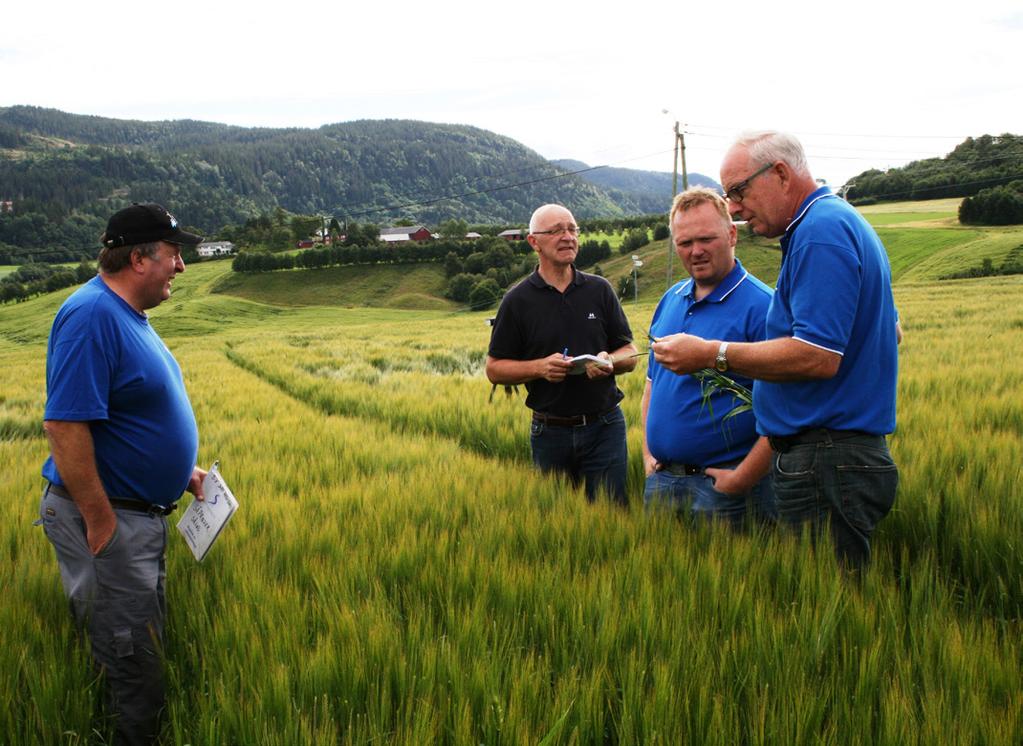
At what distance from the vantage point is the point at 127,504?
2748 millimetres

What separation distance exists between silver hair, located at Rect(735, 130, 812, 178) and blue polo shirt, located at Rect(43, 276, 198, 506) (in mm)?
2552

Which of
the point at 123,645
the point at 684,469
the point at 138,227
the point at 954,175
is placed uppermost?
the point at 954,175

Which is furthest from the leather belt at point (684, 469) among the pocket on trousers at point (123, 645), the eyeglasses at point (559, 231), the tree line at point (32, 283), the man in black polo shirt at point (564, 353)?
the tree line at point (32, 283)

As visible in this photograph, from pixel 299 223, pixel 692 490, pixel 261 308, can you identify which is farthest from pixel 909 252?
pixel 299 223

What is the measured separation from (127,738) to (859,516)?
2720 millimetres

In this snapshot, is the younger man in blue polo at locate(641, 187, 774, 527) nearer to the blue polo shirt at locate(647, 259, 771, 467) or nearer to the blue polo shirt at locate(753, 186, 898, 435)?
the blue polo shirt at locate(647, 259, 771, 467)

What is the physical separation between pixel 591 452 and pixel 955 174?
111m

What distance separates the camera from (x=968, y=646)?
194 centimetres

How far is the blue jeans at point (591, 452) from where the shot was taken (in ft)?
14.9

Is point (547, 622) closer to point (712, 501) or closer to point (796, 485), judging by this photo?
point (796, 485)

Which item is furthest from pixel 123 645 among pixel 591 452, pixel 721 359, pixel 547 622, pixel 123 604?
pixel 591 452

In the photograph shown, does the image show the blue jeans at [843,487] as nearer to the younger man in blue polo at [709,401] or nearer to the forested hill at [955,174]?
the younger man in blue polo at [709,401]

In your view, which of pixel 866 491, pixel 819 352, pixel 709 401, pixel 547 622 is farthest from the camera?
pixel 709 401

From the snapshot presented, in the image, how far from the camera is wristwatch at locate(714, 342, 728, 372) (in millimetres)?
2732
